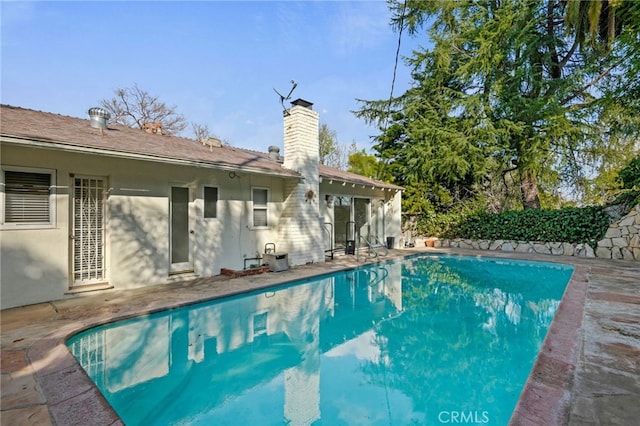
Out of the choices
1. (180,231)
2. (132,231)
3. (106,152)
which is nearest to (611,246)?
(180,231)

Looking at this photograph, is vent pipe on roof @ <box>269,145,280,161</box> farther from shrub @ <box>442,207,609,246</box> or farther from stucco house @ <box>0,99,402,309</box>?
shrub @ <box>442,207,609,246</box>

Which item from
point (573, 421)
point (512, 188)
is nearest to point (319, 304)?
point (573, 421)

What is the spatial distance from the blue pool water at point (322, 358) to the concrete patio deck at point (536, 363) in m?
0.30

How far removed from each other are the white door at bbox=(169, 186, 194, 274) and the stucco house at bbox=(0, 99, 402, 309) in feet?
0.08

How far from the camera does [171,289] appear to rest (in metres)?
6.40

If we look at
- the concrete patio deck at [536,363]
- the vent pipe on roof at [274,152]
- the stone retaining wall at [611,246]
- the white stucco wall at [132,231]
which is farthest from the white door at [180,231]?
the stone retaining wall at [611,246]

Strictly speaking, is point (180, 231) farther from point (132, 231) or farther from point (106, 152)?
point (106, 152)

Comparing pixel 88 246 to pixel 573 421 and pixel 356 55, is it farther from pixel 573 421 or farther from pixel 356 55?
pixel 356 55

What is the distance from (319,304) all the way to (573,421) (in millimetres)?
4480

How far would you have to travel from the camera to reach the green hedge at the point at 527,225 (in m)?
11.4

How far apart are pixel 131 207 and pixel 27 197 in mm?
1574

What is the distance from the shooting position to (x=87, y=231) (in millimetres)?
6055

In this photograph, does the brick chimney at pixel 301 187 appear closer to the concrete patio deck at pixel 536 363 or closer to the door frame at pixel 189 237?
the door frame at pixel 189 237

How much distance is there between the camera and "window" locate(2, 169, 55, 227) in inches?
201
